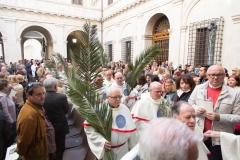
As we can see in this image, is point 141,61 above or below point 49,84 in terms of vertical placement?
above

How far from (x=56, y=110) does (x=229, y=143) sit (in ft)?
8.20

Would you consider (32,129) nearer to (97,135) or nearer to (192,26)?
(97,135)

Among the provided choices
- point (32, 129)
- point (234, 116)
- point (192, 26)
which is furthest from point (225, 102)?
point (192, 26)

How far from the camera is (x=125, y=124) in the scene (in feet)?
7.44

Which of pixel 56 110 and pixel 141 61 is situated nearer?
pixel 56 110

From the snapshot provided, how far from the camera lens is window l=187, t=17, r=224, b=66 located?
7129mm

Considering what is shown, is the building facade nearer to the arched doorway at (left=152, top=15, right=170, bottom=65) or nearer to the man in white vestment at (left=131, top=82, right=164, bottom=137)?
the arched doorway at (left=152, top=15, right=170, bottom=65)

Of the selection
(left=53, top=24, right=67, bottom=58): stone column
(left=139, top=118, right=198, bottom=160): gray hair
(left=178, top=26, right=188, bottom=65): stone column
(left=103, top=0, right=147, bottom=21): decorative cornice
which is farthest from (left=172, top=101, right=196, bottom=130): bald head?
(left=53, top=24, right=67, bottom=58): stone column

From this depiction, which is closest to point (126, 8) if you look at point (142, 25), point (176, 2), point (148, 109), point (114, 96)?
point (142, 25)

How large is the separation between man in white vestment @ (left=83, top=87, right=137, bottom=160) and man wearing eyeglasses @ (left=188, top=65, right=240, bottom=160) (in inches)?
38.4

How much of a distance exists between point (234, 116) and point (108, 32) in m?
16.6

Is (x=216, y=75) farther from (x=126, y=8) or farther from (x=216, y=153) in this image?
(x=126, y=8)

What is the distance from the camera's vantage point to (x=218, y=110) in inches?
86.0

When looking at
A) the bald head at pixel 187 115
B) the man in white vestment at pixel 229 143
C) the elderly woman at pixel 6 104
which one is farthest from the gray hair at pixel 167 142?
the elderly woman at pixel 6 104
